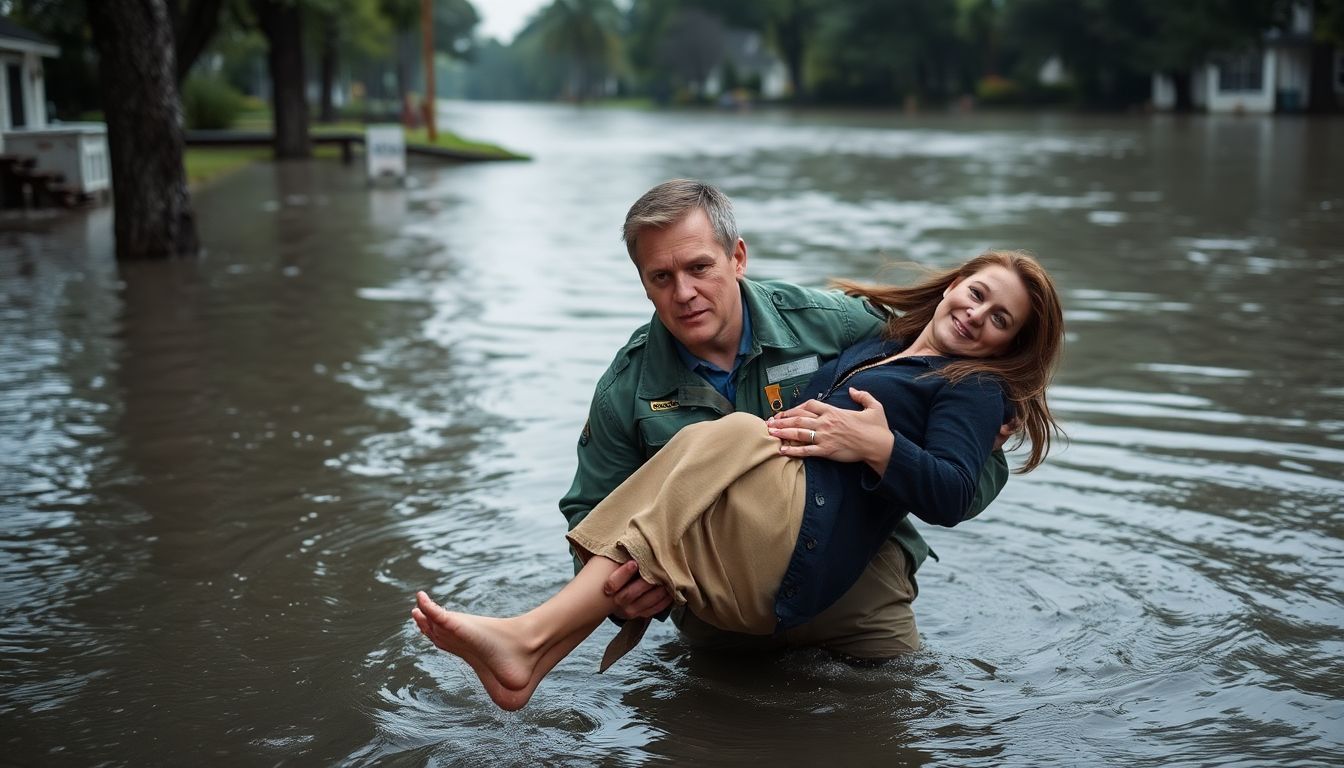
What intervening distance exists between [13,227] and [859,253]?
11.1 m

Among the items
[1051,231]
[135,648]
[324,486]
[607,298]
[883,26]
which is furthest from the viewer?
[883,26]

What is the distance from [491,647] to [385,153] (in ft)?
74.8

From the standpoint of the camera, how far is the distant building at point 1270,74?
56.0 meters

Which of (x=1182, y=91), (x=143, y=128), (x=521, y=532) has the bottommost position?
(x=521, y=532)

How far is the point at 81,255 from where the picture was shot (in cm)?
1519

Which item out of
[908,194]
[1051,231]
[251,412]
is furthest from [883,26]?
[251,412]

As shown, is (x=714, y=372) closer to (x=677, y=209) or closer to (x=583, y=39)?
(x=677, y=209)

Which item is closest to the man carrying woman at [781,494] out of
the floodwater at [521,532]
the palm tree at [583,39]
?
the floodwater at [521,532]

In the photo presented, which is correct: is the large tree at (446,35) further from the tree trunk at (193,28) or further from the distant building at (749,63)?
the tree trunk at (193,28)

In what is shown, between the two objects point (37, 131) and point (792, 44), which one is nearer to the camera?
point (37, 131)

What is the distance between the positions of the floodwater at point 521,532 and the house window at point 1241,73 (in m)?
50.1

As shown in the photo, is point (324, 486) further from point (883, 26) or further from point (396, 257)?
point (883, 26)

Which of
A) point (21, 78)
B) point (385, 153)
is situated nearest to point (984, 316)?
point (385, 153)

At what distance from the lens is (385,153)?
25.4 metres
